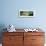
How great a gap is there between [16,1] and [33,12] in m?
0.64

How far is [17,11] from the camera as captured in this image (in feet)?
12.9

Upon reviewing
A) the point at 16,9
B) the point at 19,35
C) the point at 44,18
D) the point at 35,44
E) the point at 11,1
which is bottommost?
the point at 35,44

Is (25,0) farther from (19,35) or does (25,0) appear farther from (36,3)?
(19,35)

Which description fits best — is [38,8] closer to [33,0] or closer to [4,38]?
[33,0]

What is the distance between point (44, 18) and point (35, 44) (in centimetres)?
97

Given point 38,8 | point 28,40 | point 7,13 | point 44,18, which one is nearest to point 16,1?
point 7,13

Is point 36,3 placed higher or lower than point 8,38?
higher

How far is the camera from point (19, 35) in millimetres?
3469

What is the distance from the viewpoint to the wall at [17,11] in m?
3.93

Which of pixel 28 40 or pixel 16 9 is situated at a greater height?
pixel 16 9

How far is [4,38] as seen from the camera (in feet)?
11.4

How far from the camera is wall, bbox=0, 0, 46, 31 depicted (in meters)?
3.93

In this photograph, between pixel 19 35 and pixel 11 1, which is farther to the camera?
pixel 11 1

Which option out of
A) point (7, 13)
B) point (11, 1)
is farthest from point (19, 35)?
point (11, 1)
